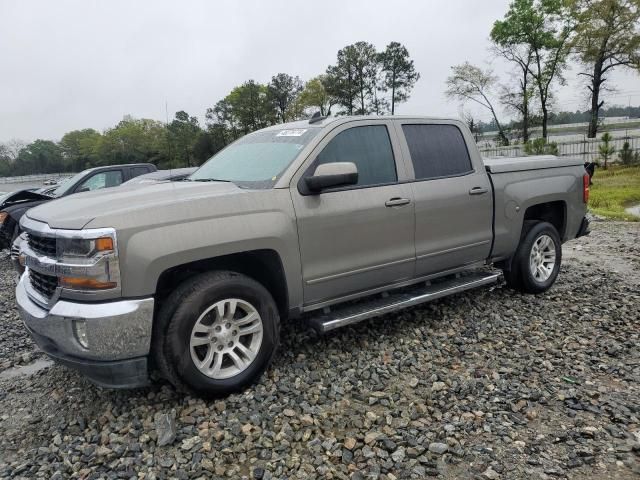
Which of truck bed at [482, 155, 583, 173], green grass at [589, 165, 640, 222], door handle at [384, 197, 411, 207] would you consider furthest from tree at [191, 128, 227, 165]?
door handle at [384, 197, 411, 207]

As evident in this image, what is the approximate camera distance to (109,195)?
339cm

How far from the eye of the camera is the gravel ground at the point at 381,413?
8.68ft

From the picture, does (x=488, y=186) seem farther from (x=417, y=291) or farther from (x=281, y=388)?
(x=281, y=388)

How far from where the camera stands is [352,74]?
2057 inches

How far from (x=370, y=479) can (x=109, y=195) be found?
247cm

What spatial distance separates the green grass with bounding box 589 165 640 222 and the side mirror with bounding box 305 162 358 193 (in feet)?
32.4

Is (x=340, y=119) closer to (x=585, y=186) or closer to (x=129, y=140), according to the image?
(x=585, y=186)

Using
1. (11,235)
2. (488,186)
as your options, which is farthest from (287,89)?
(488,186)

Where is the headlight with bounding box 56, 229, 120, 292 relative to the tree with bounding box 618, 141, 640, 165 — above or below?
above

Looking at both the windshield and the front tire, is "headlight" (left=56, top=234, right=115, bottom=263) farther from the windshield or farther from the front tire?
the windshield

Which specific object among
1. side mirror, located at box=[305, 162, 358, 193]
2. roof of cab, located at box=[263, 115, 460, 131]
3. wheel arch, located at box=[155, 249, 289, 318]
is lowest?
wheel arch, located at box=[155, 249, 289, 318]

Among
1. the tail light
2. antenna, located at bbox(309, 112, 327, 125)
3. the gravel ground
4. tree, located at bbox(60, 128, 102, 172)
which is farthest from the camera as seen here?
tree, located at bbox(60, 128, 102, 172)

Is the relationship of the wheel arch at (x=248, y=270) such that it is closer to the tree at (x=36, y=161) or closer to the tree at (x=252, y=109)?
the tree at (x=252, y=109)

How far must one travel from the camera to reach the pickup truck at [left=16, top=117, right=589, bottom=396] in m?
2.88
